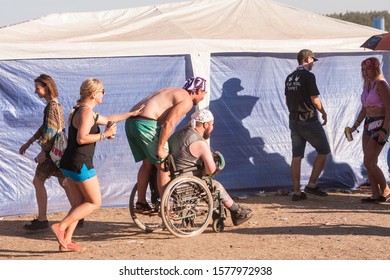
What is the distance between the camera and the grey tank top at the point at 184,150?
8.01 m

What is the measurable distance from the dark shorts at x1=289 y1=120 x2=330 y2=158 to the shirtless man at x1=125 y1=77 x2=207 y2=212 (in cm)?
252

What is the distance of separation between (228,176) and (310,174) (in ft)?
4.03

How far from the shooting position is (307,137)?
10328 mm

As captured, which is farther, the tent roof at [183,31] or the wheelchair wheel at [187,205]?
the tent roof at [183,31]

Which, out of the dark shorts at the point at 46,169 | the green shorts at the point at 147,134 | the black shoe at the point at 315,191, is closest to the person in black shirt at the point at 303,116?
the black shoe at the point at 315,191

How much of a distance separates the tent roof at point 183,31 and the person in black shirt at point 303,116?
671mm

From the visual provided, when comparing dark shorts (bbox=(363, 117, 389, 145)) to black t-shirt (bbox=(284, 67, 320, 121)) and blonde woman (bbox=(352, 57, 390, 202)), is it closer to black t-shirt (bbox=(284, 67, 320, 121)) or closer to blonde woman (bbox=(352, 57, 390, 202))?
blonde woman (bbox=(352, 57, 390, 202))

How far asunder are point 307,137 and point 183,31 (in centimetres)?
203

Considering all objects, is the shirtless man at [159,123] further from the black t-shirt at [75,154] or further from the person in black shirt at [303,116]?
the person in black shirt at [303,116]

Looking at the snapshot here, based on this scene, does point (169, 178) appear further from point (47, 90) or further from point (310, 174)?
point (310, 174)

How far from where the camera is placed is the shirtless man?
7.82 meters

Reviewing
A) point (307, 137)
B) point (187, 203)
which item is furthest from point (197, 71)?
point (187, 203)

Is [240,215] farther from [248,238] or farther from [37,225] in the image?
[37,225]

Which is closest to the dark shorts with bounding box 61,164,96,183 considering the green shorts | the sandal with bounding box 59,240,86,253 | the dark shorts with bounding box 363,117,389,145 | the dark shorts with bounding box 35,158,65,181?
the sandal with bounding box 59,240,86,253
